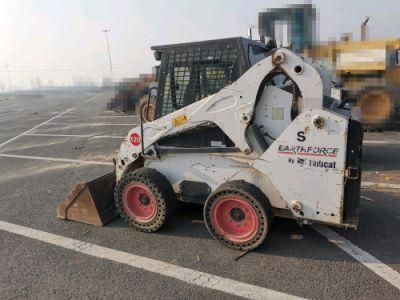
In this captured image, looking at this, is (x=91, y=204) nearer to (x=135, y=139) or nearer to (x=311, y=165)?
(x=135, y=139)

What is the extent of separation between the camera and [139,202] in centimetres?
491

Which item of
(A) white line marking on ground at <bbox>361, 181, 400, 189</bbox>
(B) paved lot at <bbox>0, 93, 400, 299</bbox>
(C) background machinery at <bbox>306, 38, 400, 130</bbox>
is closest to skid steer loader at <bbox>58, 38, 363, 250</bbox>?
(B) paved lot at <bbox>0, 93, 400, 299</bbox>

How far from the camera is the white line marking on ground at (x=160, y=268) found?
3.43 m

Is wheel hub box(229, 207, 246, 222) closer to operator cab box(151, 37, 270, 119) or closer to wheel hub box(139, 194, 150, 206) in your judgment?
wheel hub box(139, 194, 150, 206)

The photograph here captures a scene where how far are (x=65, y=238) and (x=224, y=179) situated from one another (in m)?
2.14

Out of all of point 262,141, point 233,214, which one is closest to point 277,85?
point 262,141

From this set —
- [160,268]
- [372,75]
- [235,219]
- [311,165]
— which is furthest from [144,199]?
[372,75]

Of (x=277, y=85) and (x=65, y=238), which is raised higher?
(x=277, y=85)

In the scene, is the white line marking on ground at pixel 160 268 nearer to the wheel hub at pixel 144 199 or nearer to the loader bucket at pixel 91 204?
the loader bucket at pixel 91 204

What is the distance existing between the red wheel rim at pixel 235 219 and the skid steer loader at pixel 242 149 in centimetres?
1

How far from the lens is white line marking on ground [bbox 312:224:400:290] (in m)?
3.53

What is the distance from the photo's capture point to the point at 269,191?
417cm

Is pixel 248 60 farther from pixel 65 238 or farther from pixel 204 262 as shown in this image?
pixel 65 238

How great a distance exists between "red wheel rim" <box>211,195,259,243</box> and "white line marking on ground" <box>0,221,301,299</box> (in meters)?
0.65
